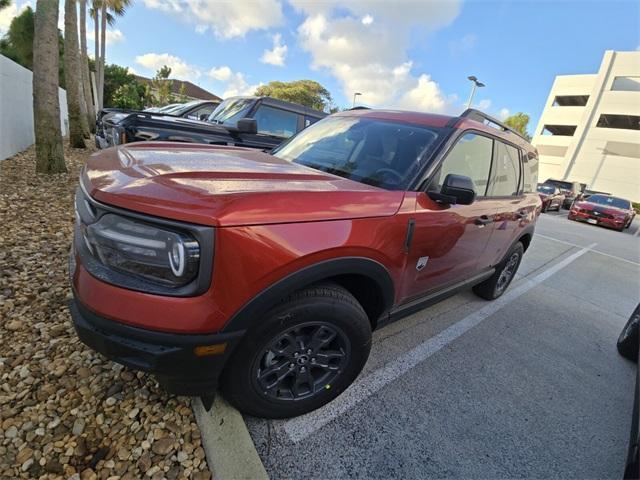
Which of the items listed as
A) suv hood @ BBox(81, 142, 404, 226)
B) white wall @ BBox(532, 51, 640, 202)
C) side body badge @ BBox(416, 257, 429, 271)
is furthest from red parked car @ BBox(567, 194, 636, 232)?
white wall @ BBox(532, 51, 640, 202)

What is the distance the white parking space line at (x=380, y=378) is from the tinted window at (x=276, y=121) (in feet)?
16.2

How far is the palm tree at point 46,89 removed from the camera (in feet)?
19.1

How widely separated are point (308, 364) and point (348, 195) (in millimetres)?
981

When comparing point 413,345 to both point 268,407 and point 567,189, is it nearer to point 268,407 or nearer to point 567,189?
point 268,407

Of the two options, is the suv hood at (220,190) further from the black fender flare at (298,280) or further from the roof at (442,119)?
the roof at (442,119)

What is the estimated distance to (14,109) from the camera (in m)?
7.95

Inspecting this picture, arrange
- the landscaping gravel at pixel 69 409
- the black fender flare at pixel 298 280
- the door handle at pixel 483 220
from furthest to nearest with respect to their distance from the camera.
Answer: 1. the door handle at pixel 483 220
2. the landscaping gravel at pixel 69 409
3. the black fender flare at pixel 298 280

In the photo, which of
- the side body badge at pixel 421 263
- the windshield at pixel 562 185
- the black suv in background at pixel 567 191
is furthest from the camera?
the windshield at pixel 562 185

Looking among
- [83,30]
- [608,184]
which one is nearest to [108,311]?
[83,30]

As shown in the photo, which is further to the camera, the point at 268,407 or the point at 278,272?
the point at 268,407

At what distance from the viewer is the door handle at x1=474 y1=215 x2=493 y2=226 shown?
2.76 metres

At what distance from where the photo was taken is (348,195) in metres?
1.82

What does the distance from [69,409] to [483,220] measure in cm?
310

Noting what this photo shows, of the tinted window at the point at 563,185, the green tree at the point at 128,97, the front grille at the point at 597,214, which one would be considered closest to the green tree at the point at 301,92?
the green tree at the point at 128,97
